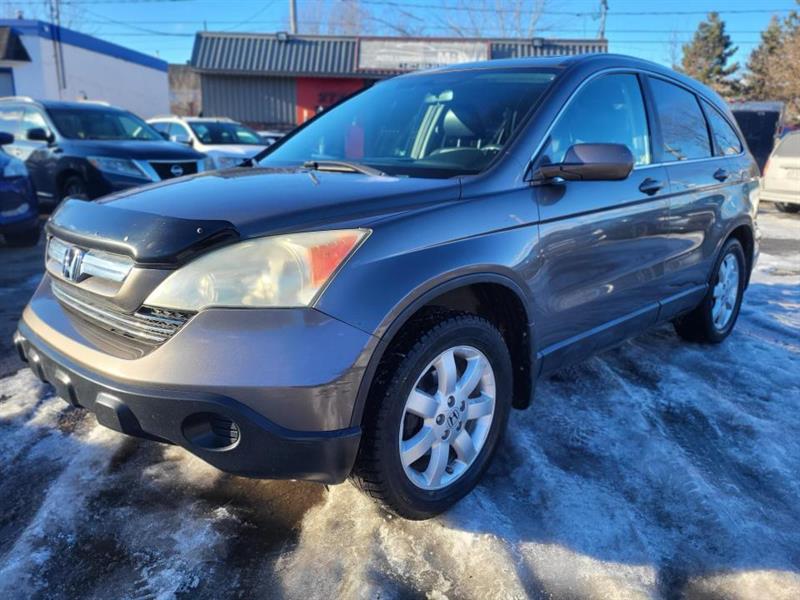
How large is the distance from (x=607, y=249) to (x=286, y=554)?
195 cm

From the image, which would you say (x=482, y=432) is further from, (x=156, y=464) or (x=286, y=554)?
(x=156, y=464)

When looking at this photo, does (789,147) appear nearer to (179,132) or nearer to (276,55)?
(179,132)

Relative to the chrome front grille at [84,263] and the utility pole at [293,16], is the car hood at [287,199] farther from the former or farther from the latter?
the utility pole at [293,16]

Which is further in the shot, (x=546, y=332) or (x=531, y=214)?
(x=546, y=332)

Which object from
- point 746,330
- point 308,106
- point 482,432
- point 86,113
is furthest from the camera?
point 308,106

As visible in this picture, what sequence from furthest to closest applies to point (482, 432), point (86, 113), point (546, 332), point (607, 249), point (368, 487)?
1. point (86, 113)
2. point (607, 249)
3. point (546, 332)
4. point (482, 432)
5. point (368, 487)

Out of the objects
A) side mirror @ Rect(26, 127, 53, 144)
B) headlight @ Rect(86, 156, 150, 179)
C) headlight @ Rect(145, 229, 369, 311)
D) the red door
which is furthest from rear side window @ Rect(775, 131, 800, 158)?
the red door

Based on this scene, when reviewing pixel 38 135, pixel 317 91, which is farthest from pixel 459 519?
pixel 317 91

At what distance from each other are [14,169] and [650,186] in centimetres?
649

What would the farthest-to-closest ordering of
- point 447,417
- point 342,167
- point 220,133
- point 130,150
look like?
point 220,133, point 130,150, point 342,167, point 447,417

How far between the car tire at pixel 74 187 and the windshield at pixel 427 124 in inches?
226

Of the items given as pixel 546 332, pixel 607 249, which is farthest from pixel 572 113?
pixel 546 332

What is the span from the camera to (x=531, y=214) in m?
2.61

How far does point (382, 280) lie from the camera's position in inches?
80.3
